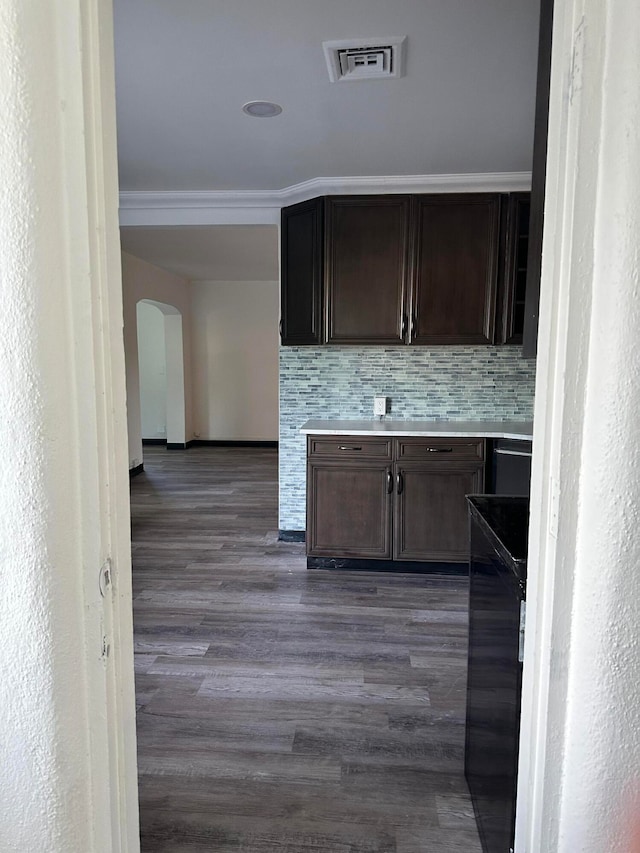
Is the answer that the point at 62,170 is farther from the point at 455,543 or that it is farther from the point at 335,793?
the point at 455,543

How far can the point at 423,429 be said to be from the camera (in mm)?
3385

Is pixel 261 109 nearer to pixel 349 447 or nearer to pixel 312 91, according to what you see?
pixel 312 91

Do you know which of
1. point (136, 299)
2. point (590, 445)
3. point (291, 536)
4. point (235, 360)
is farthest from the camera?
point (235, 360)

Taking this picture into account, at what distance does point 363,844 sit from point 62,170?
1.74m

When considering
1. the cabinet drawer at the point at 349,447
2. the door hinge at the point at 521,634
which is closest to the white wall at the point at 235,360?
the cabinet drawer at the point at 349,447

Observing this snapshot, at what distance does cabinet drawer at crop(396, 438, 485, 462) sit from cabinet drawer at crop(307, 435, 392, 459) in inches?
4.0

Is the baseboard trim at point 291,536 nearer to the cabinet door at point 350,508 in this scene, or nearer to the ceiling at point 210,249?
the cabinet door at point 350,508

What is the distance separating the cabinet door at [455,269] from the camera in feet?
11.0

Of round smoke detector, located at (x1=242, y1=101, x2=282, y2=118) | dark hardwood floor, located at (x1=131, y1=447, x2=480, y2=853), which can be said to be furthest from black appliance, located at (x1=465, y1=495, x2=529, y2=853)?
round smoke detector, located at (x1=242, y1=101, x2=282, y2=118)

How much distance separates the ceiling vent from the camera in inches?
76.6

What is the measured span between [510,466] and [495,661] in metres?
2.10

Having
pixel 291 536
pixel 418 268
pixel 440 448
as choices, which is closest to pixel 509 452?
pixel 440 448

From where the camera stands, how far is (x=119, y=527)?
0.81m

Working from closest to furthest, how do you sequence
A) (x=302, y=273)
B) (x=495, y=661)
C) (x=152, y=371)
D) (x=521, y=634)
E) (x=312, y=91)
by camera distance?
(x=521, y=634), (x=495, y=661), (x=312, y=91), (x=302, y=273), (x=152, y=371)
